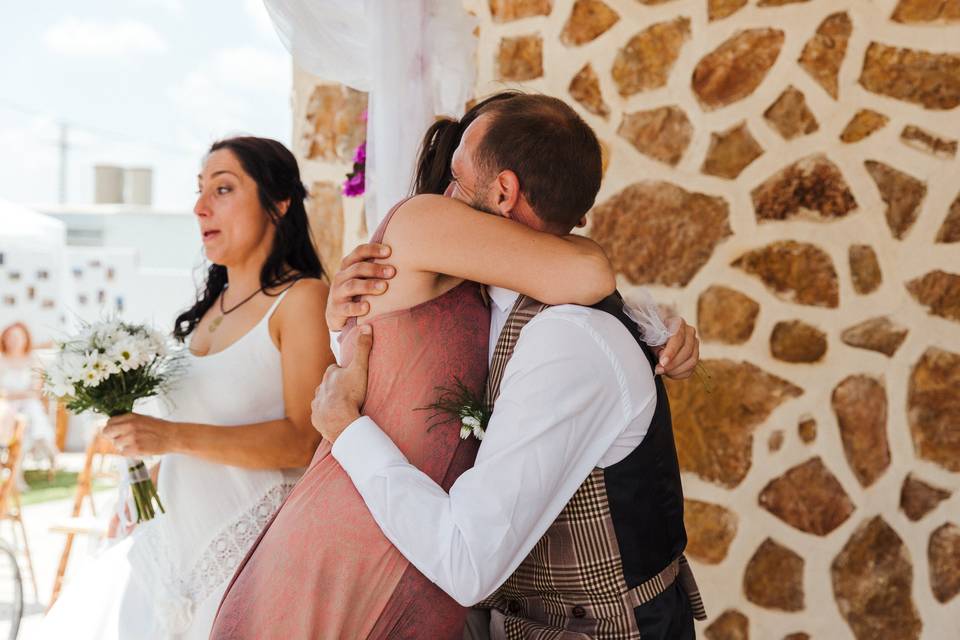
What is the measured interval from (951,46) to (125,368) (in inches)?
100

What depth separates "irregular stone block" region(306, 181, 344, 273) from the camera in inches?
155

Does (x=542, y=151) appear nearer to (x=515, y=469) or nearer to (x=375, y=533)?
(x=515, y=469)

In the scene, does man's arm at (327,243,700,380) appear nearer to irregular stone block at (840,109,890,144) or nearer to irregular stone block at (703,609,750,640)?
irregular stone block at (840,109,890,144)

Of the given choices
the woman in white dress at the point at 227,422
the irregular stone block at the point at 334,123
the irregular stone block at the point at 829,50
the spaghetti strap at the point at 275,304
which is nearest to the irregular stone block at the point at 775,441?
the irregular stone block at the point at 829,50

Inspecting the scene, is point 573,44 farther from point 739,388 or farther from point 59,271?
point 59,271

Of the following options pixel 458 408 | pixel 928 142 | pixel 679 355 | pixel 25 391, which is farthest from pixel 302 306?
pixel 25 391

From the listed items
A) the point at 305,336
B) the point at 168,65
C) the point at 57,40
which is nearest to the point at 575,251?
the point at 305,336

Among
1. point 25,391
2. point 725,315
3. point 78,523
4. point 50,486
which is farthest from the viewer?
point 25,391

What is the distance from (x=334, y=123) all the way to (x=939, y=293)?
2.40m

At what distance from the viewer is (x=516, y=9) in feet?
11.6

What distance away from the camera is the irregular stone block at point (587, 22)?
11.0 feet

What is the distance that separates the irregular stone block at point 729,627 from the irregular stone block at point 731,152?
58.2 inches

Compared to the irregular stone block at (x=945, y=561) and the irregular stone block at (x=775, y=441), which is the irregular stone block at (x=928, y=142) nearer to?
the irregular stone block at (x=775, y=441)

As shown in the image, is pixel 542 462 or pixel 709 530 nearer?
pixel 542 462
